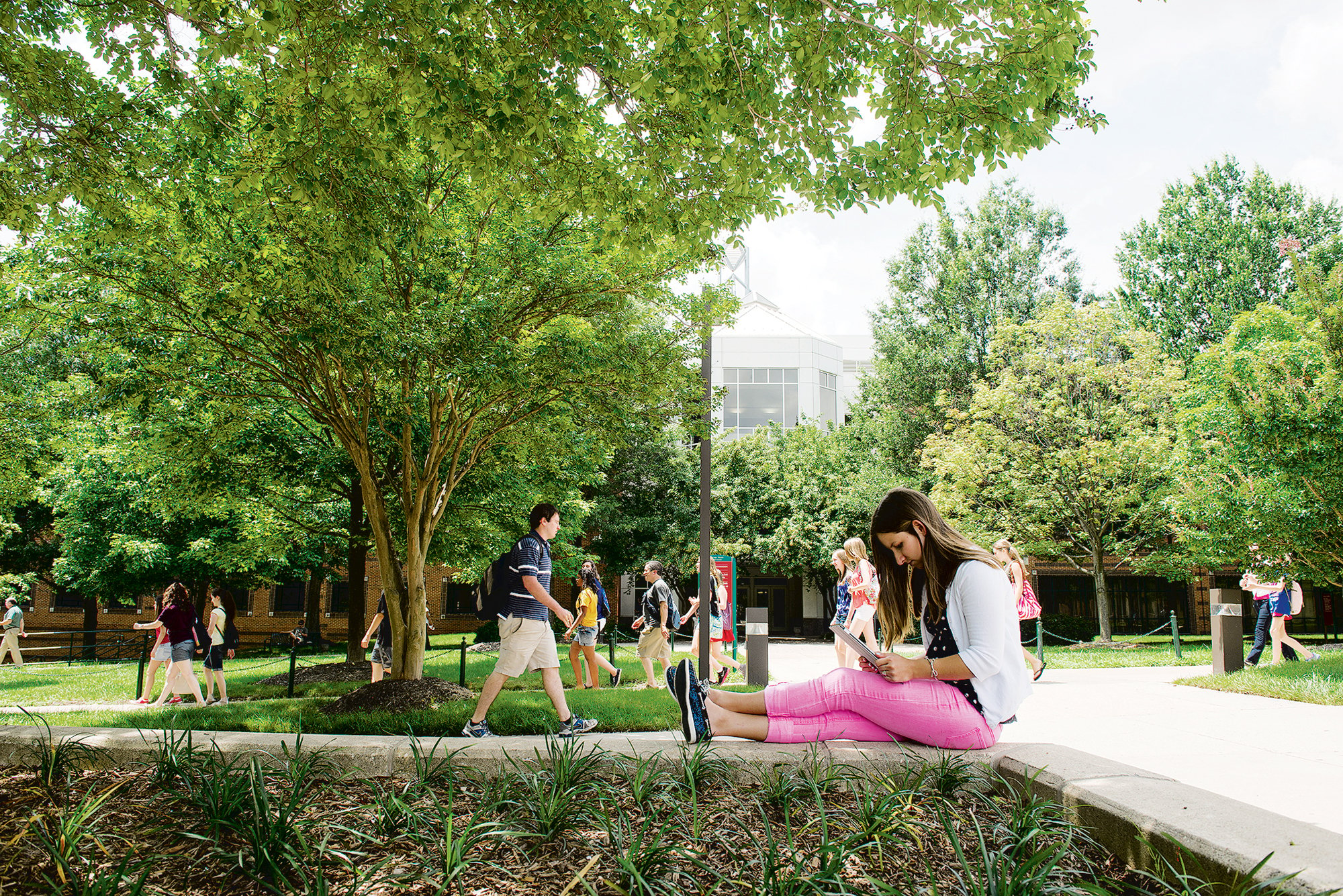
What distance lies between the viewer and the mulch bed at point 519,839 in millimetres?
2379

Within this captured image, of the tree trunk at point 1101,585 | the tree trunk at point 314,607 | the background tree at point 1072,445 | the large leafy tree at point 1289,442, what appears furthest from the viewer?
the tree trunk at point 314,607

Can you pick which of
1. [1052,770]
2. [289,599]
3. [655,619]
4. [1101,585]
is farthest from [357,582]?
[289,599]

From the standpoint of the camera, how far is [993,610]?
3410mm

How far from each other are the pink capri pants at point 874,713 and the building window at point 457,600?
3713 cm

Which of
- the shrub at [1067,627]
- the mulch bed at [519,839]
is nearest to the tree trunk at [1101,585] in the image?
the shrub at [1067,627]

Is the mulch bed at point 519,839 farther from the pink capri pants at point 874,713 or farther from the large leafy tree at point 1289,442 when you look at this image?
the large leafy tree at point 1289,442

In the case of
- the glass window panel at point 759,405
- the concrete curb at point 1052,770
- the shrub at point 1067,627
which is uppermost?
the glass window panel at point 759,405

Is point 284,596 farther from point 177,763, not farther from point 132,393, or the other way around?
point 177,763

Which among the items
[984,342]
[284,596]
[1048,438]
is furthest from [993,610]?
[284,596]

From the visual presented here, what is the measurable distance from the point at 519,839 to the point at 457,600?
38736 millimetres

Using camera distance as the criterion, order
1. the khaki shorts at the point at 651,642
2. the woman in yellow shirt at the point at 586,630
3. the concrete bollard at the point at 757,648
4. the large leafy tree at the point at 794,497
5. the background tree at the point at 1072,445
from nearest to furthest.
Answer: the woman in yellow shirt at the point at 586,630, the concrete bollard at the point at 757,648, the khaki shorts at the point at 651,642, the background tree at the point at 1072,445, the large leafy tree at the point at 794,497

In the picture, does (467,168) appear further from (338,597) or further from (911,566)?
(338,597)

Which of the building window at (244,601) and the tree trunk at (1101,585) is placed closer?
the tree trunk at (1101,585)

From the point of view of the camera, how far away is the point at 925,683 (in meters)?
3.50
